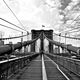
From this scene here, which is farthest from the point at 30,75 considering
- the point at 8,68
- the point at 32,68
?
the point at 32,68

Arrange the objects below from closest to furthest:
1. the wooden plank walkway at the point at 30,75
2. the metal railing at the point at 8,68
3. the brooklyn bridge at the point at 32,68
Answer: the metal railing at the point at 8,68
the brooklyn bridge at the point at 32,68
the wooden plank walkway at the point at 30,75

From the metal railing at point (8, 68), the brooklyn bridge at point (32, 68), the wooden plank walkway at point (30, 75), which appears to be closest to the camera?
the metal railing at point (8, 68)

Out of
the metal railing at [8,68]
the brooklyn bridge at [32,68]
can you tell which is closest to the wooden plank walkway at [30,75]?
the brooklyn bridge at [32,68]

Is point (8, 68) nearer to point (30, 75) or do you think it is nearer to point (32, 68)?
point (30, 75)

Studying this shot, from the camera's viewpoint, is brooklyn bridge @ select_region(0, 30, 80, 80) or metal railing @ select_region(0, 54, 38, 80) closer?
metal railing @ select_region(0, 54, 38, 80)

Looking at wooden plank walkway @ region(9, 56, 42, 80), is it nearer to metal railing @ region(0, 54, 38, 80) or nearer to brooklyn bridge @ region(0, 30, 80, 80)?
brooklyn bridge @ region(0, 30, 80, 80)

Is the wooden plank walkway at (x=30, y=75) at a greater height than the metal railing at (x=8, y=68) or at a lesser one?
lesser

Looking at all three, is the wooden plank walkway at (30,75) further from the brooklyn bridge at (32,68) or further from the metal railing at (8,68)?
the metal railing at (8,68)

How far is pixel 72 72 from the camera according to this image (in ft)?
29.0

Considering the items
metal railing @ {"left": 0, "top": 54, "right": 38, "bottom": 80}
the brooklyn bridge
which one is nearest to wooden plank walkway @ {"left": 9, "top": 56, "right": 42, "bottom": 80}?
the brooklyn bridge

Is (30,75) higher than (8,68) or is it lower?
lower

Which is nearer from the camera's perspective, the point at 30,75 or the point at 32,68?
the point at 30,75

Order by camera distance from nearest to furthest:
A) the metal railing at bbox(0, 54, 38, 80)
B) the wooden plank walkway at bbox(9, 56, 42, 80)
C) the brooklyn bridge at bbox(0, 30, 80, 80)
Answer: the metal railing at bbox(0, 54, 38, 80) → the brooklyn bridge at bbox(0, 30, 80, 80) → the wooden plank walkway at bbox(9, 56, 42, 80)

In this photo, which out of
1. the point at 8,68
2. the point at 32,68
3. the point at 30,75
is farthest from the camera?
the point at 32,68
